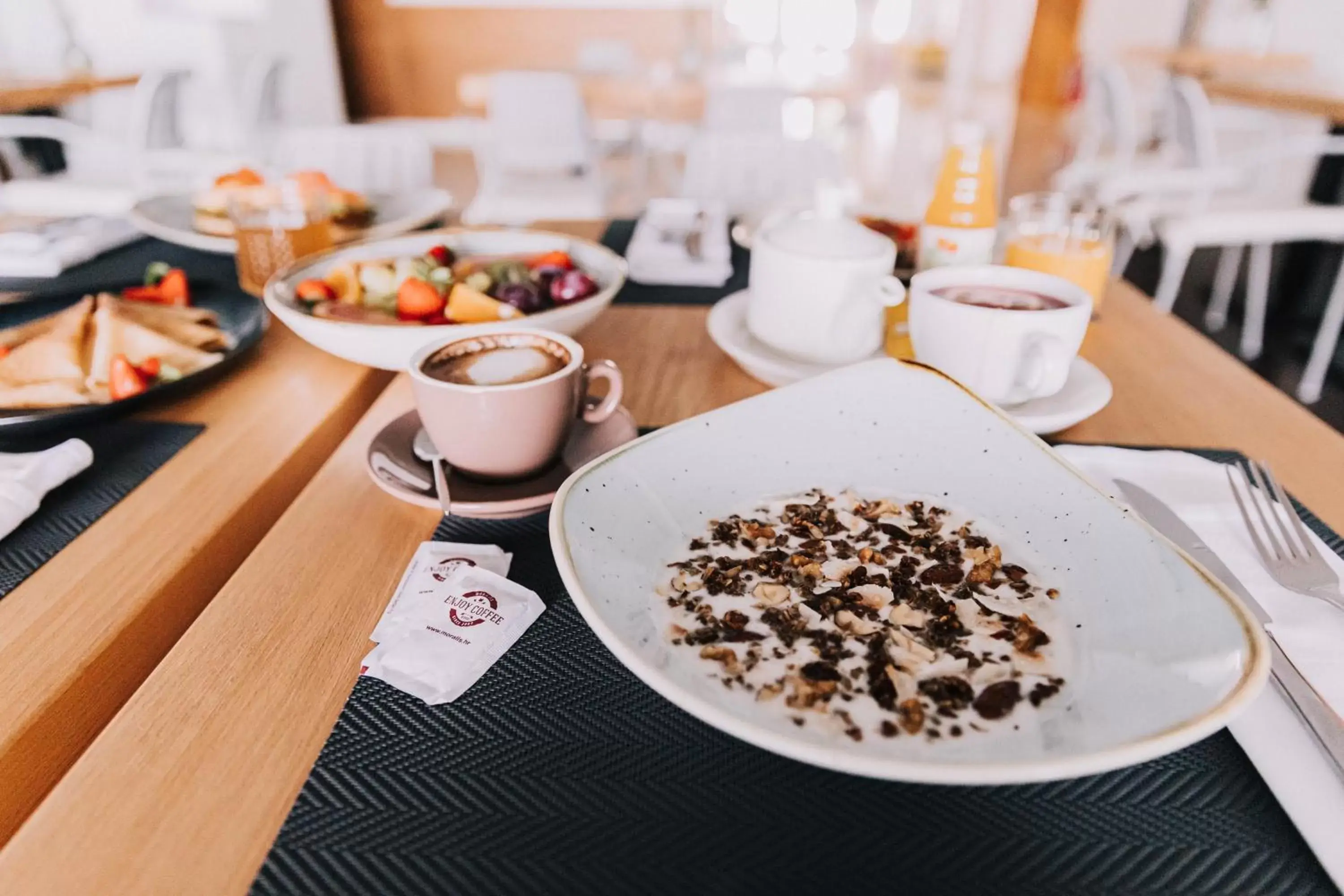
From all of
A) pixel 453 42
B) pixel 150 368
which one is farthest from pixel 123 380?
pixel 453 42

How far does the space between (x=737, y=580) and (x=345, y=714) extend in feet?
0.77

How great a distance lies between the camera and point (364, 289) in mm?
912

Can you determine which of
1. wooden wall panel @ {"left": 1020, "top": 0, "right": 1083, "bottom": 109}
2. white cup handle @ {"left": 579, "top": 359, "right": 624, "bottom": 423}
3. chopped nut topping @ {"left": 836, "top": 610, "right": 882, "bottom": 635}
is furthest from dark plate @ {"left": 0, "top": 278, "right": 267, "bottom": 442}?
wooden wall panel @ {"left": 1020, "top": 0, "right": 1083, "bottom": 109}

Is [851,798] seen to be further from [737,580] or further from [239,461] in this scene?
[239,461]

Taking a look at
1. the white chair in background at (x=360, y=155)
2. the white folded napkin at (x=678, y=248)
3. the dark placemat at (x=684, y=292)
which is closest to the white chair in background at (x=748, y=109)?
the white chair in background at (x=360, y=155)

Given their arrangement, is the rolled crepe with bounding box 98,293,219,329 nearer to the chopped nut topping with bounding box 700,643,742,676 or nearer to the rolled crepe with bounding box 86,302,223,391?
the rolled crepe with bounding box 86,302,223,391

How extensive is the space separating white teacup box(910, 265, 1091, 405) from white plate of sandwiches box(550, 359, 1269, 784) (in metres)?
0.11

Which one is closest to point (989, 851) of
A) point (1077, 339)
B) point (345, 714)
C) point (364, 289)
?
point (345, 714)

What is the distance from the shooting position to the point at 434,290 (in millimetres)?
891

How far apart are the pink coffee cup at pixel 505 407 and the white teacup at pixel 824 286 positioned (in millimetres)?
231

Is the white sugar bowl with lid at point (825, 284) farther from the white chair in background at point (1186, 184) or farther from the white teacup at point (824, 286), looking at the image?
the white chair in background at point (1186, 184)

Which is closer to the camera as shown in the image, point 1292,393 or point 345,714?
point 345,714

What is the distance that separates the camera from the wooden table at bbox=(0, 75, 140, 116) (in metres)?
3.04

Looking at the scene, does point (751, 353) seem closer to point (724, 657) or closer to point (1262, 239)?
point (724, 657)
